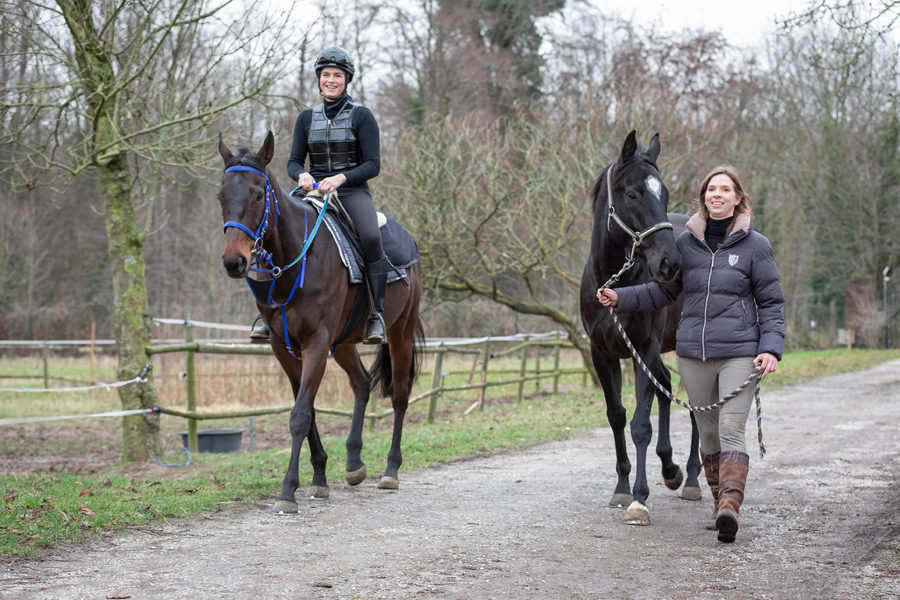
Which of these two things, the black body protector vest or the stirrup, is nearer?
the black body protector vest


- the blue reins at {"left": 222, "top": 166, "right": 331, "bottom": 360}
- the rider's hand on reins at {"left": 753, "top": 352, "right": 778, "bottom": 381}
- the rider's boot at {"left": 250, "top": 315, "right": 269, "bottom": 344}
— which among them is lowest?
the rider's hand on reins at {"left": 753, "top": 352, "right": 778, "bottom": 381}

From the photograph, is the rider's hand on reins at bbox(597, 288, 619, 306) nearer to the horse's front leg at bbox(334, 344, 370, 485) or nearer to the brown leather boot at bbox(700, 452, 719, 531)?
the brown leather boot at bbox(700, 452, 719, 531)

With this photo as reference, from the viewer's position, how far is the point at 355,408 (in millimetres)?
7094

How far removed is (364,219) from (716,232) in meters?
2.66

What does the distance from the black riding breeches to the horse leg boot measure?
73 mm

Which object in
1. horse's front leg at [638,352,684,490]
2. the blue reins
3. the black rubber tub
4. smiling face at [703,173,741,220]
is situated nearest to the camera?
smiling face at [703,173,741,220]

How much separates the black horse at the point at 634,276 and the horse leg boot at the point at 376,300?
155cm

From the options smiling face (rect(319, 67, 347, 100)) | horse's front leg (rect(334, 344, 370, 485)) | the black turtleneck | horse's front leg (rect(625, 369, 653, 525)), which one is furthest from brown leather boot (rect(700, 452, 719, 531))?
smiling face (rect(319, 67, 347, 100))

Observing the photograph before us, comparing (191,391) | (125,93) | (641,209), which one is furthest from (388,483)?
(125,93)

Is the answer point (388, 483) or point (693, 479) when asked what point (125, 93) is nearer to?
point (388, 483)

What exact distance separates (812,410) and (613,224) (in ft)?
26.8

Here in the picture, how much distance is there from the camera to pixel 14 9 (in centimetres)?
828

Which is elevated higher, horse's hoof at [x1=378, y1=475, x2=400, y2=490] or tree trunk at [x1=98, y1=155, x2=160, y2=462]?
tree trunk at [x1=98, y1=155, x2=160, y2=462]

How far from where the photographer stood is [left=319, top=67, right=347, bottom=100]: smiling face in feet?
20.8
